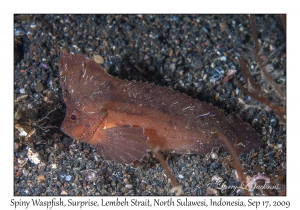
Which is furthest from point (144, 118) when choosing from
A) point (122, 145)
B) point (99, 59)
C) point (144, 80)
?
point (99, 59)

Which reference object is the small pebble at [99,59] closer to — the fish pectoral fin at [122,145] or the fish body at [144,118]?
the fish body at [144,118]

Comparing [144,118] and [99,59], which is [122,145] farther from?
[99,59]

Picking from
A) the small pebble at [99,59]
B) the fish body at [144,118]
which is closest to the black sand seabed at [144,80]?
the small pebble at [99,59]

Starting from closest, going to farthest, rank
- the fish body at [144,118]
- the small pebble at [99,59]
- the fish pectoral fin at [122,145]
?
the fish pectoral fin at [122,145]
the fish body at [144,118]
the small pebble at [99,59]

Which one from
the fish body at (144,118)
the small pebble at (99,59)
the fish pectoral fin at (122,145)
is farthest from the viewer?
the small pebble at (99,59)

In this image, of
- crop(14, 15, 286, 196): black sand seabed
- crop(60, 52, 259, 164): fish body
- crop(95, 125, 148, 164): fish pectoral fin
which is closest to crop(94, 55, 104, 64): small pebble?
crop(14, 15, 286, 196): black sand seabed

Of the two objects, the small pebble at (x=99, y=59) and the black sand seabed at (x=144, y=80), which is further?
the small pebble at (x=99, y=59)
